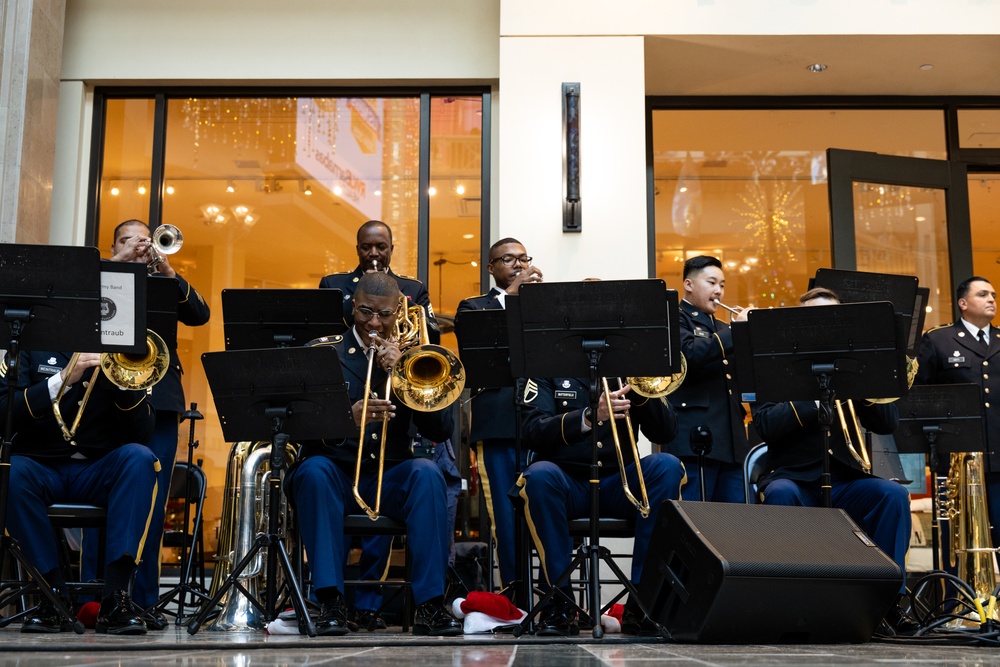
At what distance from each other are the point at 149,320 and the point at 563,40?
336 cm

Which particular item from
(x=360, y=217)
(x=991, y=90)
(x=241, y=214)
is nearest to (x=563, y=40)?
(x=360, y=217)

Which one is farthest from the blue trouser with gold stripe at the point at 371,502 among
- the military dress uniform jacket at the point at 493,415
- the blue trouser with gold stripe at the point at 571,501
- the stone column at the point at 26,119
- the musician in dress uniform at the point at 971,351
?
the musician in dress uniform at the point at 971,351

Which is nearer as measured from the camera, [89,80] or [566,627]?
[566,627]

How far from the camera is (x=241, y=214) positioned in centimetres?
746

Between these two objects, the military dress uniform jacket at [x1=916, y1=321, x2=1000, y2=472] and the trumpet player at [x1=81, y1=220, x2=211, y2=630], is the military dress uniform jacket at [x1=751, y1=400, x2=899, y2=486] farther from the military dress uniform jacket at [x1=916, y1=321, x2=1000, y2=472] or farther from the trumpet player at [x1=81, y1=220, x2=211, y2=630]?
the trumpet player at [x1=81, y1=220, x2=211, y2=630]

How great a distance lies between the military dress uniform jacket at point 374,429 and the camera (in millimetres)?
4598

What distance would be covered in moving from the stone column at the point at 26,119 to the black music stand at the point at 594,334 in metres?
3.70

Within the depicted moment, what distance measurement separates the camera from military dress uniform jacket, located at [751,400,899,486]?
4902 millimetres

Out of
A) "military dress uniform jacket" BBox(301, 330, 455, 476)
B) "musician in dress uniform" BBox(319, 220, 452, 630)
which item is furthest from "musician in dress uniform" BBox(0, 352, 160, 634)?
"musician in dress uniform" BBox(319, 220, 452, 630)

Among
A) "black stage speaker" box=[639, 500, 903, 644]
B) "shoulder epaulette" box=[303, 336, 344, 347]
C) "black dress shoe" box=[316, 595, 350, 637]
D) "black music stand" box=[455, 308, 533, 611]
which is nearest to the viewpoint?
"black stage speaker" box=[639, 500, 903, 644]

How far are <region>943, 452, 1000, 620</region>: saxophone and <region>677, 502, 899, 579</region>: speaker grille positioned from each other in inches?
77.9

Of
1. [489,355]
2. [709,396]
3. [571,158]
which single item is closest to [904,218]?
[571,158]

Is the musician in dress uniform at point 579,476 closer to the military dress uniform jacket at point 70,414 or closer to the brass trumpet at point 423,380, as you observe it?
the brass trumpet at point 423,380

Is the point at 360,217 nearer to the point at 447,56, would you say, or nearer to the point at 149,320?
the point at 447,56
